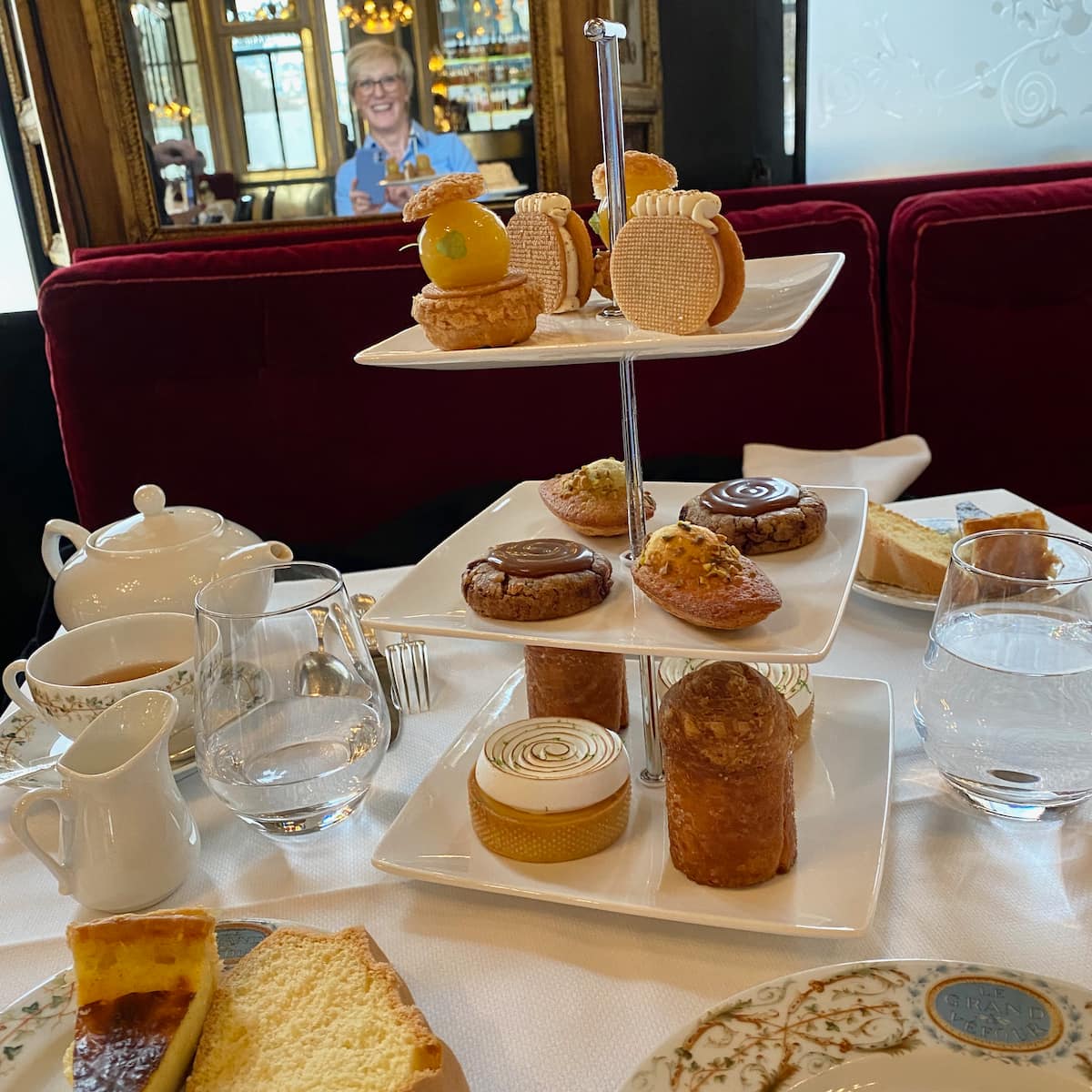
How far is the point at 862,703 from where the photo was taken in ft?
2.83

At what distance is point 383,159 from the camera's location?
2709mm

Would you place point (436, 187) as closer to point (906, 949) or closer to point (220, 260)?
point (906, 949)

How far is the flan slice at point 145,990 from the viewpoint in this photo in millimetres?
516

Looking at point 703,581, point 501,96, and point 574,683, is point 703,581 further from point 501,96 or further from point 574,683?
point 501,96

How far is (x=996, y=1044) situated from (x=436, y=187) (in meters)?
0.61

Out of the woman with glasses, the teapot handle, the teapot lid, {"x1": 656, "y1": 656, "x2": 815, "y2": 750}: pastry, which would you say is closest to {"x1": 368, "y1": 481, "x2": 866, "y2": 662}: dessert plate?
{"x1": 656, "y1": 656, "x2": 815, "y2": 750}: pastry

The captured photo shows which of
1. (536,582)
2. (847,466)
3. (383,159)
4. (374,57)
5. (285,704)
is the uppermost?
(374,57)

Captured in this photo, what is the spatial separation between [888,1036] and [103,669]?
2.29 feet

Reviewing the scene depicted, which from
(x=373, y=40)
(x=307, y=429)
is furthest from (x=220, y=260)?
(x=373, y=40)

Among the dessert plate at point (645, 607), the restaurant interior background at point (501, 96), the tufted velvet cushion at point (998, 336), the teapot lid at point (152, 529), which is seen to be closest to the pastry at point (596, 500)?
the dessert plate at point (645, 607)

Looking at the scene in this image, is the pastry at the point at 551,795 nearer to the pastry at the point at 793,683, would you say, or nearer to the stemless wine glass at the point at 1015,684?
the pastry at the point at 793,683

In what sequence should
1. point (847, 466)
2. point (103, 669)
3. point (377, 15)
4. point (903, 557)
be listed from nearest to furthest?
point (103, 669) → point (903, 557) → point (847, 466) → point (377, 15)

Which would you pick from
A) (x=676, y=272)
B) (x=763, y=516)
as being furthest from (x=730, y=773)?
(x=676, y=272)

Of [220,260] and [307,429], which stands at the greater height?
[220,260]
